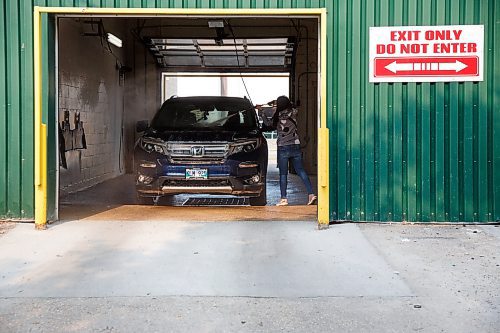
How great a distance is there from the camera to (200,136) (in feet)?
30.4

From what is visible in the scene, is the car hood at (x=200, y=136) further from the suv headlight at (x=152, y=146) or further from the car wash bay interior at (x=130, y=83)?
the car wash bay interior at (x=130, y=83)

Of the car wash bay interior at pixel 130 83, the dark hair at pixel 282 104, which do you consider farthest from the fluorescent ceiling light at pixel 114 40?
the dark hair at pixel 282 104

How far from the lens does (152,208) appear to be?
31.1 ft

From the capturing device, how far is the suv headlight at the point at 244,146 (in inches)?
362

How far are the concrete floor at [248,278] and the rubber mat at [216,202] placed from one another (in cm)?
231

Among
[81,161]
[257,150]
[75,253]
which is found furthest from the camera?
[81,161]

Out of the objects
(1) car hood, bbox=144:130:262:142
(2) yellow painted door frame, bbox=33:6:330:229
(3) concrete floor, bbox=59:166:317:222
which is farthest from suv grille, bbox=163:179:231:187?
(2) yellow painted door frame, bbox=33:6:330:229

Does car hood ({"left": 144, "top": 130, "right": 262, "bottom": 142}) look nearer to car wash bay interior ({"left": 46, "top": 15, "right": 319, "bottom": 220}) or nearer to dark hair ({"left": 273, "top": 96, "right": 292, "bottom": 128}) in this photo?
dark hair ({"left": 273, "top": 96, "right": 292, "bottom": 128})

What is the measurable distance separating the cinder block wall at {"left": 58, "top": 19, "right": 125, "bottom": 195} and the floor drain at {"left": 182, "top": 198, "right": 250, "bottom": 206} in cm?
243

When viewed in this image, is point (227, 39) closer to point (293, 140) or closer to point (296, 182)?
point (296, 182)

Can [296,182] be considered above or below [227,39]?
below

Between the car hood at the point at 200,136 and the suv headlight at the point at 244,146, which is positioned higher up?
the car hood at the point at 200,136

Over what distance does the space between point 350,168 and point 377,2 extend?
2098 millimetres

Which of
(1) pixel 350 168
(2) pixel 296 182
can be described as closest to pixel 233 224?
(1) pixel 350 168
